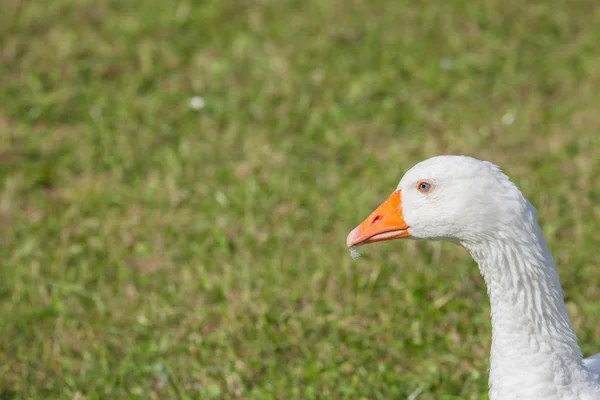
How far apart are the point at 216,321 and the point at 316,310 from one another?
52cm

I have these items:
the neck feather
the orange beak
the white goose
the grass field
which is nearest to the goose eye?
the white goose

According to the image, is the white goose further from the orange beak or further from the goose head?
the orange beak

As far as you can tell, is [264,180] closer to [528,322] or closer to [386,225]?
[386,225]

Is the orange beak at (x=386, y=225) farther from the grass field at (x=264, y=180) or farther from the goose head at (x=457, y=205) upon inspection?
the grass field at (x=264, y=180)

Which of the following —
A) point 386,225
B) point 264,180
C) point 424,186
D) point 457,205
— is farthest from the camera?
point 264,180

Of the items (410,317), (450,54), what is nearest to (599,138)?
(450,54)

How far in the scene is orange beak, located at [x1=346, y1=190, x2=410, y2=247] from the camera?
3.12m

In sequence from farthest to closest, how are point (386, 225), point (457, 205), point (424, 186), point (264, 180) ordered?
1. point (264, 180)
2. point (386, 225)
3. point (424, 186)
4. point (457, 205)

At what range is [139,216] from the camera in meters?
5.17

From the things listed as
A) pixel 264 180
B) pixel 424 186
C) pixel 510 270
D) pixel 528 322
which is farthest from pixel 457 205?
pixel 264 180

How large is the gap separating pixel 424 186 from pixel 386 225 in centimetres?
24

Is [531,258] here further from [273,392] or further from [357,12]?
[357,12]

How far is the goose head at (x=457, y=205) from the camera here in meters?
2.80

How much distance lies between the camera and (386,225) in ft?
10.3
